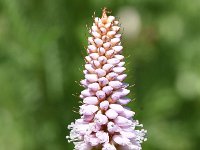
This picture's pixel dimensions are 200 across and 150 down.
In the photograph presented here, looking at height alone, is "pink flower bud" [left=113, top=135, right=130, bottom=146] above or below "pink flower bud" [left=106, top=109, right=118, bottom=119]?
below

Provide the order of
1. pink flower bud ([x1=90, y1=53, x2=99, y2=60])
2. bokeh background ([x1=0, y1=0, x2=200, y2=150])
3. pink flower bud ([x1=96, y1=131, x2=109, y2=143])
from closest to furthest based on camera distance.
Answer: pink flower bud ([x1=96, y1=131, x2=109, y2=143]) < pink flower bud ([x1=90, y1=53, x2=99, y2=60]) < bokeh background ([x1=0, y1=0, x2=200, y2=150])

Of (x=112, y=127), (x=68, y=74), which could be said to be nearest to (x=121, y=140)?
(x=112, y=127)

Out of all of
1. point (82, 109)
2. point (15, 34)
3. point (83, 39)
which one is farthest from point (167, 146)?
point (82, 109)

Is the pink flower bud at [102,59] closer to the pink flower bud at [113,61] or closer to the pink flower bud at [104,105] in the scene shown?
the pink flower bud at [113,61]

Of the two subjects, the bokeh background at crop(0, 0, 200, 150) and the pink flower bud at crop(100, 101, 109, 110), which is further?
the bokeh background at crop(0, 0, 200, 150)

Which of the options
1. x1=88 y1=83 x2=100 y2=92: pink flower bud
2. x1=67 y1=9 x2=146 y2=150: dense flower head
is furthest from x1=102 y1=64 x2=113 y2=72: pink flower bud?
x1=88 y1=83 x2=100 y2=92: pink flower bud

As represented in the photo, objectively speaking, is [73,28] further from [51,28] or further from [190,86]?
[190,86]

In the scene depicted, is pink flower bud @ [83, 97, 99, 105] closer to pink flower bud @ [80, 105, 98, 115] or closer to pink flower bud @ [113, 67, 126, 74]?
pink flower bud @ [80, 105, 98, 115]

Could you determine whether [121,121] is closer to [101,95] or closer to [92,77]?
[101,95]
